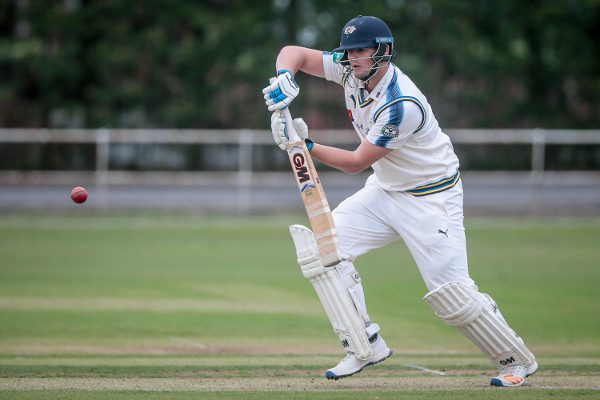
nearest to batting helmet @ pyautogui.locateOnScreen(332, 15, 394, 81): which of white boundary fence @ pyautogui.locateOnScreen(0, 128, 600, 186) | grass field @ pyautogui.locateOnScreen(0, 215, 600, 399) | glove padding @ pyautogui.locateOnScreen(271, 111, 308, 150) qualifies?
glove padding @ pyautogui.locateOnScreen(271, 111, 308, 150)

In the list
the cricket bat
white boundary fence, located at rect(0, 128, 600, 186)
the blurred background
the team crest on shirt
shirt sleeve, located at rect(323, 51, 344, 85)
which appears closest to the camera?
the team crest on shirt

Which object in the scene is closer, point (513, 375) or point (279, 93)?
point (279, 93)

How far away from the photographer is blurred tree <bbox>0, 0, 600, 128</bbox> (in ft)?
82.0

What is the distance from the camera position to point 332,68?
19.1 feet

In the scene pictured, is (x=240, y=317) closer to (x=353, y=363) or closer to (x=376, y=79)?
(x=353, y=363)

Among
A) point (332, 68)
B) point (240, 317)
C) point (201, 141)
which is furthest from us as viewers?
point (201, 141)

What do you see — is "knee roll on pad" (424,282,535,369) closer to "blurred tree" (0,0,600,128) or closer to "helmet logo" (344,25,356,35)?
"helmet logo" (344,25,356,35)

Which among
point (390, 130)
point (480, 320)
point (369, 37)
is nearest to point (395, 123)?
point (390, 130)

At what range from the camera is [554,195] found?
20.0 meters

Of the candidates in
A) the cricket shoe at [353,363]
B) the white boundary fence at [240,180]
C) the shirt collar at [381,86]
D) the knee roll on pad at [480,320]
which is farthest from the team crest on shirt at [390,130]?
the white boundary fence at [240,180]

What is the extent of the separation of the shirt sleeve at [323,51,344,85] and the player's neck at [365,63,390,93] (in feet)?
1.11

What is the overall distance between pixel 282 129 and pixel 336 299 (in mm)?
963

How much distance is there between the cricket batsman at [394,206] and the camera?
17.4 feet

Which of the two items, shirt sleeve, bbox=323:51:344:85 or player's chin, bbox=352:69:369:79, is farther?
shirt sleeve, bbox=323:51:344:85
